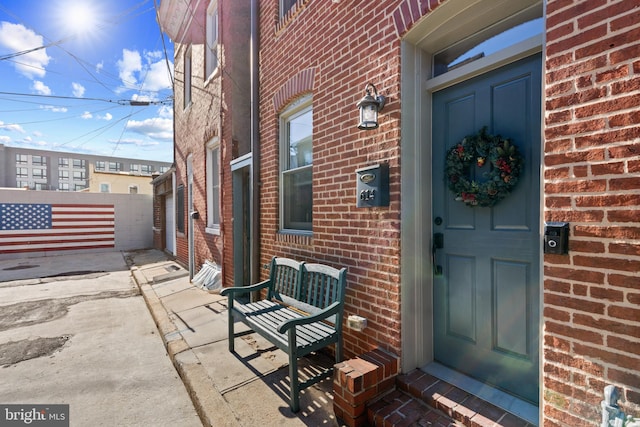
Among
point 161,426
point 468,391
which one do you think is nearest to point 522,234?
point 468,391

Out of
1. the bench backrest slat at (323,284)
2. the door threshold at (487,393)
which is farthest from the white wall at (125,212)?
the door threshold at (487,393)

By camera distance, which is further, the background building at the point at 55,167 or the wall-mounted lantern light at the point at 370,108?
the background building at the point at 55,167

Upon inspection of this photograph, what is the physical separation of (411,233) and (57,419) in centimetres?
327

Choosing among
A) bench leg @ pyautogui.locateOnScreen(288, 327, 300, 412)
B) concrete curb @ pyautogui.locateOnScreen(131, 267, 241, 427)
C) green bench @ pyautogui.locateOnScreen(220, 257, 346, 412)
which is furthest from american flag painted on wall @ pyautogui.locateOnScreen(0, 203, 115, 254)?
bench leg @ pyautogui.locateOnScreen(288, 327, 300, 412)

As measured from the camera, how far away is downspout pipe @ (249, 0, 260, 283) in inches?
180

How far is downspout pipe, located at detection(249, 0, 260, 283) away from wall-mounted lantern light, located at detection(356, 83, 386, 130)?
2.35 meters

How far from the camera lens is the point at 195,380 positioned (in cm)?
284

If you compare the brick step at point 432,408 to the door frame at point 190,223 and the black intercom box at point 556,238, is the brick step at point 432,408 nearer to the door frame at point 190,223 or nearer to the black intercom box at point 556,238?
the black intercom box at point 556,238

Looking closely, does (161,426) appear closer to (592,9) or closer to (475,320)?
(475,320)

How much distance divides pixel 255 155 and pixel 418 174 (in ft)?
9.01

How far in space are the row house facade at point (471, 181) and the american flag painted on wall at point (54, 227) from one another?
500 inches

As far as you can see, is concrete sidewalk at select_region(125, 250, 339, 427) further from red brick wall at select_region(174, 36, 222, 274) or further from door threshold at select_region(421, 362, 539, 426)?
red brick wall at select_region(174, 36, 222, 274)

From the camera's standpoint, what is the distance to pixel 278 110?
4086mm

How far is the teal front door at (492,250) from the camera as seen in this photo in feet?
6.63
